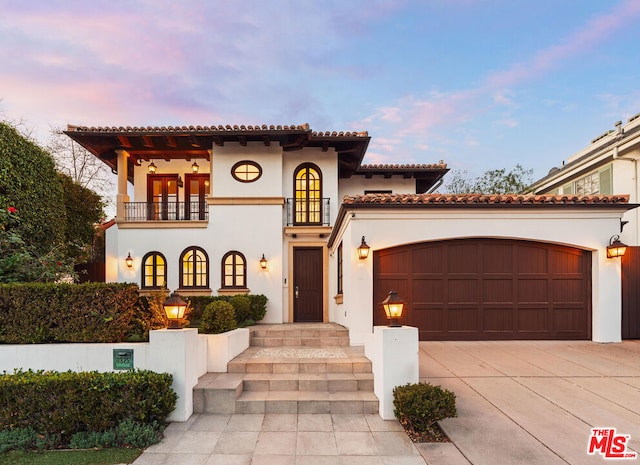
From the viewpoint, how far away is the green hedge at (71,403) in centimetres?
379

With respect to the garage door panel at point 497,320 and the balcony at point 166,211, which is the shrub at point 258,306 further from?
the garage door panel at point 497,320

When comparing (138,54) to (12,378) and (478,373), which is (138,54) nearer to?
(12,378)

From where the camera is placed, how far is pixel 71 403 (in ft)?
12.5

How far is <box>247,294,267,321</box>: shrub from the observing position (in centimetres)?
969

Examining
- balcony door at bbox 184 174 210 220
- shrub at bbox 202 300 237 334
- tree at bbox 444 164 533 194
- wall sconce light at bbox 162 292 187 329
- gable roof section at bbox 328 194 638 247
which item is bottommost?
shrub at bbox 202 300 237 334

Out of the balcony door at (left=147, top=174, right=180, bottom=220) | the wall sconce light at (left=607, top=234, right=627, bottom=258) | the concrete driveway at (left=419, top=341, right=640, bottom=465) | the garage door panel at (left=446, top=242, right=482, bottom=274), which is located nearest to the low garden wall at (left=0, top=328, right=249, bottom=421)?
A: the concrete driveway at (left=419, top=341, right=640, bottom=465)

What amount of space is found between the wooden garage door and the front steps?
2172mm

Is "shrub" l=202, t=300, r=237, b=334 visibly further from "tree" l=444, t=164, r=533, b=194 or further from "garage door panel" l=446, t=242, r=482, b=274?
"tree" l=444, t=164, r=533, b=194

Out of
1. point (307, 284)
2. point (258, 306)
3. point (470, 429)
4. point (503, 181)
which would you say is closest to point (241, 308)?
point (258, 306)

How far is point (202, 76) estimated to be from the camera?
13891 millimetres

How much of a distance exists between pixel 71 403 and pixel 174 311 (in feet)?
4.90

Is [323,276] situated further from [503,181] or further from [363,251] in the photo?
[503,181]

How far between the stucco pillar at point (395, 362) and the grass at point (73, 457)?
3052 mm

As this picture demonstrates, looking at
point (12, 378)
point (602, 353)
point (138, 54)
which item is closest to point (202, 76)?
point (138, 54)
